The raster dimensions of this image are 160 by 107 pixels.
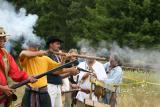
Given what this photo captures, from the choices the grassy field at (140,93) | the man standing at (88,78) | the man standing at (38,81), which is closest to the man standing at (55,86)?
the man standing at (38,81)

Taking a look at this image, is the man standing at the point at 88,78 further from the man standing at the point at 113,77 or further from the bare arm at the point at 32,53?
the bare arm at the point at 32,53

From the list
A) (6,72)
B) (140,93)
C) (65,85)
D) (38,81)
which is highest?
(6,72)

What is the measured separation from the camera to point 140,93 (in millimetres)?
13328

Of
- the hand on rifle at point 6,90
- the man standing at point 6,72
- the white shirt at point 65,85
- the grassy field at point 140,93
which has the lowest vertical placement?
the grassy field at point 140,93

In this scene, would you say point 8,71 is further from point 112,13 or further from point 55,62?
point 112,13

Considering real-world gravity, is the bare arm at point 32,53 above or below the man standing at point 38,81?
above

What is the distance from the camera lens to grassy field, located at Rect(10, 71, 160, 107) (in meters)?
12.4

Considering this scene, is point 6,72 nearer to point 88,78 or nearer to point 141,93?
point 88,78

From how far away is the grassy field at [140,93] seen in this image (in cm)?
1239

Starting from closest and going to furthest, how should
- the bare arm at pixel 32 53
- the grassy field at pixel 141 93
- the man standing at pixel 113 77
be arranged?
the bare arm at pixel 32 53 → the man standing at pixel 113 77 → the grassy field at pixel 141 93

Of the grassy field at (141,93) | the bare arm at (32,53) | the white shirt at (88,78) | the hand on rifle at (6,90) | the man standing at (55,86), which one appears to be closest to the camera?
the hand on rifle at (6,90)

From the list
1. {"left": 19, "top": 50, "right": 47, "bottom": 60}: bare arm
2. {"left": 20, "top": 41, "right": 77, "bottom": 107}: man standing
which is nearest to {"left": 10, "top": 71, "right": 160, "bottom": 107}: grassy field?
{"left": 20, "top": 41, "right": 77, "bottom": 107}: man standing

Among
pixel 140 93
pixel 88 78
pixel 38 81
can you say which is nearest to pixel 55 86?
pixel 38 81

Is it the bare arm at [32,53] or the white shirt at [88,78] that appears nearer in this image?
the bare arm at [32,53]
